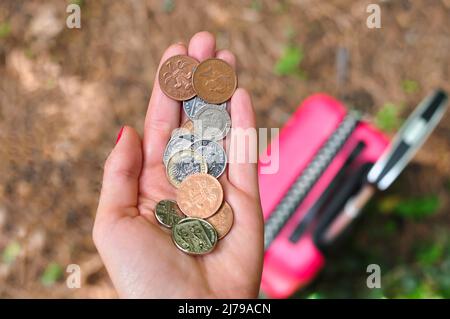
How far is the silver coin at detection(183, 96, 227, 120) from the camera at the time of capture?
155 cm

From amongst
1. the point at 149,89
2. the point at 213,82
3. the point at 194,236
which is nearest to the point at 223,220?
the point at 194,236

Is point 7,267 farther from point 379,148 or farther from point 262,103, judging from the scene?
point 379,148

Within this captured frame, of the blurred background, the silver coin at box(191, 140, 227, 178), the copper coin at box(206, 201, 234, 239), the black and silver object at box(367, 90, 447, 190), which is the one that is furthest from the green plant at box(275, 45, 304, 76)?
the copper coin at box(206, 201, 234, 239)

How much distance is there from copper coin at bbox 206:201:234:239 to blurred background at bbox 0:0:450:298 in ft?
2.66

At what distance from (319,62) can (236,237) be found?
44.8 inches

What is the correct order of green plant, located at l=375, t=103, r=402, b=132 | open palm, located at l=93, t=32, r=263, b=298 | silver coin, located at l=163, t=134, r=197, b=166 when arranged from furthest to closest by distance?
green plant, located at l=375, t=103, r=402, b=132, silver coin, located at l=163, t=134, r=197, b=166, open palm, located at l=93, t=32, r=263, b=298

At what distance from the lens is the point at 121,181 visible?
134 centimetres

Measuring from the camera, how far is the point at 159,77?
1.54 metres

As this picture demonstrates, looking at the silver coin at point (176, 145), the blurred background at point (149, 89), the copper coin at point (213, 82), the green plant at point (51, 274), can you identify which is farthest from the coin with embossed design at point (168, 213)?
the green plant at point (51, 274)

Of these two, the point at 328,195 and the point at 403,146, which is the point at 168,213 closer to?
the point at 328,195

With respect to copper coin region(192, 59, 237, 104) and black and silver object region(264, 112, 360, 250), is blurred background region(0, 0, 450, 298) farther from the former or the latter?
copper coin region(192, 59, 237, 104)

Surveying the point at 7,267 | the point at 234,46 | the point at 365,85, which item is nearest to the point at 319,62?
the point at 365,85

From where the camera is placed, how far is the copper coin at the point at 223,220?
141cm

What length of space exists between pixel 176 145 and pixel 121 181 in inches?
9.3
